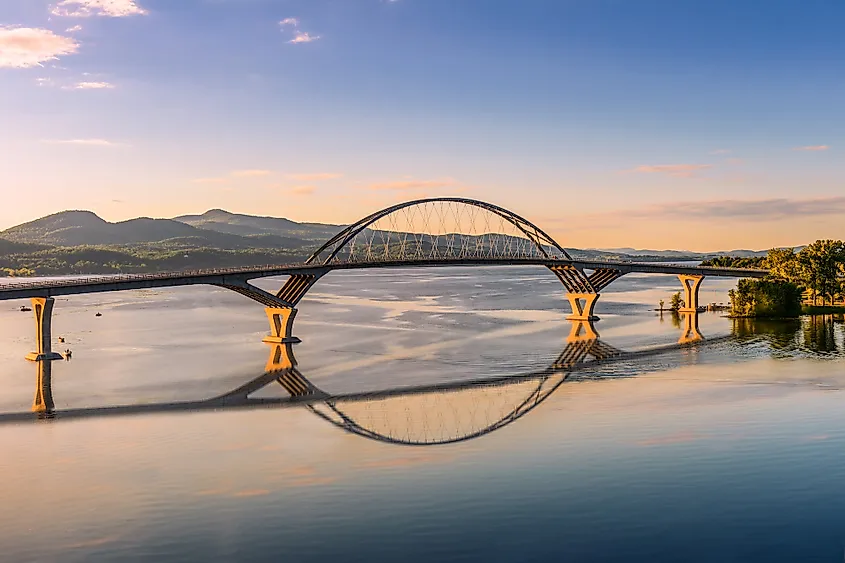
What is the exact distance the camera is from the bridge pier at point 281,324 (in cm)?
8625

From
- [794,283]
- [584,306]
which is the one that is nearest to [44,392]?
[584,306]

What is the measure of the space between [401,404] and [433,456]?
13.3m

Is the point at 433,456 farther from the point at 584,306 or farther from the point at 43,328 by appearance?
the point at 584,306

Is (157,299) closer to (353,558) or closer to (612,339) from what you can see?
(612,339)

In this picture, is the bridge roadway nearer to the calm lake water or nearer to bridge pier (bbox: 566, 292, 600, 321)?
bridge pier (bbox: 566, 292, 600, 321)

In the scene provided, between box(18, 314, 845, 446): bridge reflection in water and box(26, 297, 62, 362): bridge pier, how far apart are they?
2.30 metres

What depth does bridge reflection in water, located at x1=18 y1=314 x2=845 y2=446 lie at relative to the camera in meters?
46.2

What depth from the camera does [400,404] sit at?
52.5 meters

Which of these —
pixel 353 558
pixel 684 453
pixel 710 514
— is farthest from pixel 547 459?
pixel 353 558

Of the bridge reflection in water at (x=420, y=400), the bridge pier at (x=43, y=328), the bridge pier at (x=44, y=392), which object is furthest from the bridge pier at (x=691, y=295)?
the bridge pier at (x=44, y=392)

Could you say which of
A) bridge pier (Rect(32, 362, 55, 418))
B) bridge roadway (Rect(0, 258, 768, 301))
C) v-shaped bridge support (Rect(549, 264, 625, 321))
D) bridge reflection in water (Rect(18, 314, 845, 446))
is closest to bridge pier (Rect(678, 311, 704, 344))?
bridge reflection in water (Rect(18, 314, 845, 446))

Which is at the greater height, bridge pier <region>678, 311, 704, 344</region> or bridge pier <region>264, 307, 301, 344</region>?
bridge pier <region>264, 307, 301, 344</region>

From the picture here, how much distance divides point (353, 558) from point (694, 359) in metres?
52.9

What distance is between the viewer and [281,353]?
257 ft
